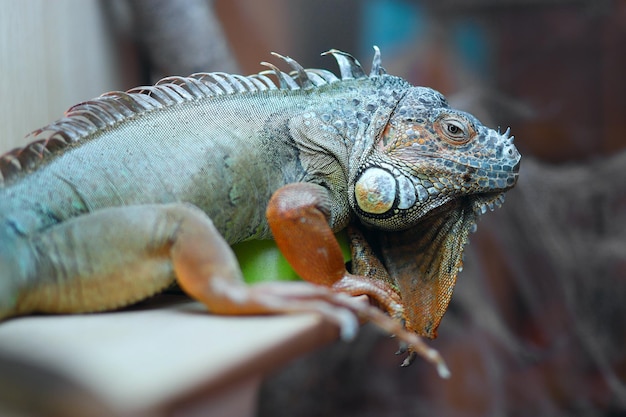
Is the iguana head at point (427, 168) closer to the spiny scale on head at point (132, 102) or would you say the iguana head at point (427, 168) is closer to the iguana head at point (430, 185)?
the iguana head at point (430, 185)

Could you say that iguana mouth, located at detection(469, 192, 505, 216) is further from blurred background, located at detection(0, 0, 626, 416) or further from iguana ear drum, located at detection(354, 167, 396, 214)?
blurred background, located at detection(0, 0, 626, 416)

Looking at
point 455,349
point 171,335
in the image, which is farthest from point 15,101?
point 455,349

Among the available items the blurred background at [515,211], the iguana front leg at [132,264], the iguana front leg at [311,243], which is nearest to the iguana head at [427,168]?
the iguana front leg at [311,243]

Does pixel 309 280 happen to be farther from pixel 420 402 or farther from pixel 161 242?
pixel 420 402

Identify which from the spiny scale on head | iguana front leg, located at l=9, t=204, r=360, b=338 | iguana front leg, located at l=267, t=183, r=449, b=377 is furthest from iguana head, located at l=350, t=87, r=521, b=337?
iguana front leg, located at l=9, t=204, r=360, b=338

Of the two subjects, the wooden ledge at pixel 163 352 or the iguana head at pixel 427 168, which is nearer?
the wooden ledge at pixel 163 352

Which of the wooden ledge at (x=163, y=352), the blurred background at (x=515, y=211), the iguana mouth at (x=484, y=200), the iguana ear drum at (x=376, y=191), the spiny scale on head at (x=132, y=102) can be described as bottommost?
the blurred background at (x=515, y=211)

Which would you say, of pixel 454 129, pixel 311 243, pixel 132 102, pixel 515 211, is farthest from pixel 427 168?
pixel 515 211
